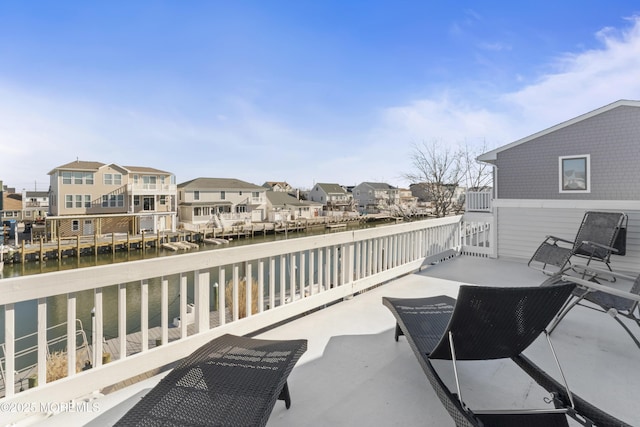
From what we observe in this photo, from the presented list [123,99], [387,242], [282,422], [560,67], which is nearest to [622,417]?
[282,422]

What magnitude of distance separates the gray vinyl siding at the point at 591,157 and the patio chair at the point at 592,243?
83.5 inches

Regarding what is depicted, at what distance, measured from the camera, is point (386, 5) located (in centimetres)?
768

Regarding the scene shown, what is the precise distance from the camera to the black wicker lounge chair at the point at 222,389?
119 centimetres

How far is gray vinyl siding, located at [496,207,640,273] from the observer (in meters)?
5.55

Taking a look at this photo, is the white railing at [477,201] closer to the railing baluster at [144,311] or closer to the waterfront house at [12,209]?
the railing baluster at [144,311]

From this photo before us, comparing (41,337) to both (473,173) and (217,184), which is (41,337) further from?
(217,184)

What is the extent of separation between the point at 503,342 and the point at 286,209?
3860 cm

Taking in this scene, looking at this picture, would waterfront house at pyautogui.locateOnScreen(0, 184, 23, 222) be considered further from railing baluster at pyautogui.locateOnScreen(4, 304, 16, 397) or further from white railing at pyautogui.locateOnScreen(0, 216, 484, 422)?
railing baluster at pyautogui.locateOnScreen(4, 304, 16, 397)

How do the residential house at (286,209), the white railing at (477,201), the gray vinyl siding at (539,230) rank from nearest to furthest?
1. the gray vinyl siding at (539,230)
2. the white railing at (477,201)
3. the residential house at (286,209)

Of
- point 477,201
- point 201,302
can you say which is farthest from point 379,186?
point 201,302

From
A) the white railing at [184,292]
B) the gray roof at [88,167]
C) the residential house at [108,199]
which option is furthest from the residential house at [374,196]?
the white railing at [184,292]

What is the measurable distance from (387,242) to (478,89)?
966cm

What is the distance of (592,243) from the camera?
4648 millimetres

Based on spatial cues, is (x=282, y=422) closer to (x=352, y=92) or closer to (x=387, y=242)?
(x=387, y=242)
